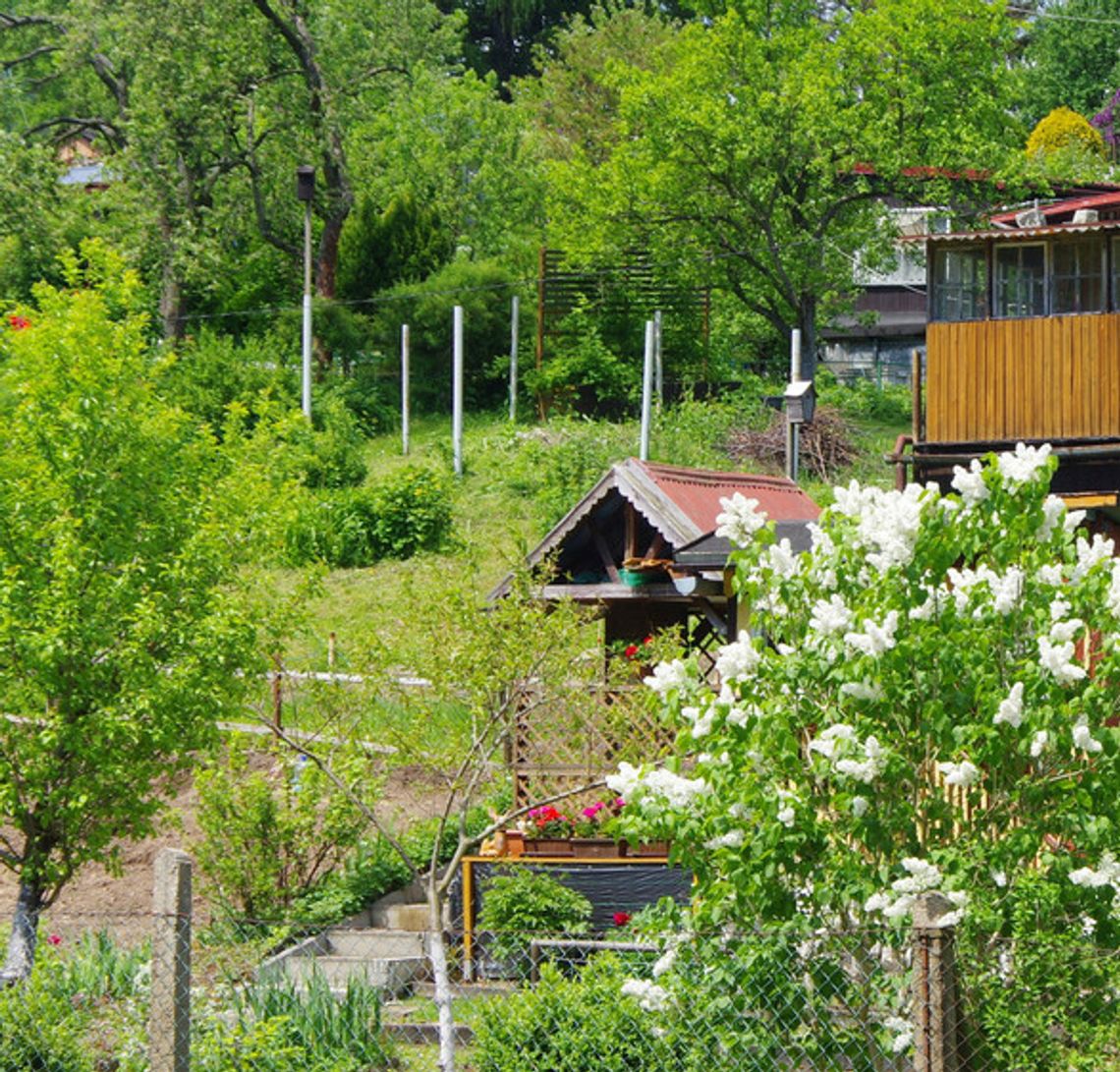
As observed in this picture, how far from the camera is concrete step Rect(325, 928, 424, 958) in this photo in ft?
47.2

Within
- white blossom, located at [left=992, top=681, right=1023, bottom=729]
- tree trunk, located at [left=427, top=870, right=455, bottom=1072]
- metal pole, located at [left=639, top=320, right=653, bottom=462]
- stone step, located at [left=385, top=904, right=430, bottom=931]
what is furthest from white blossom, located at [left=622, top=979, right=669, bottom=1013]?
metal pole, located at [left=639, top=320, right=653, bottom=462]

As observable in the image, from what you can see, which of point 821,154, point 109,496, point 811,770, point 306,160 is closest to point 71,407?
point 109,496

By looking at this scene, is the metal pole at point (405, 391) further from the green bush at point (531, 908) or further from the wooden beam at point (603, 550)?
the green bush at point (531, 908)

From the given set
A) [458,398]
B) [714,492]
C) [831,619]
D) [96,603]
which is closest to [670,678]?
[831,619]

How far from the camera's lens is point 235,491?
14344 mm

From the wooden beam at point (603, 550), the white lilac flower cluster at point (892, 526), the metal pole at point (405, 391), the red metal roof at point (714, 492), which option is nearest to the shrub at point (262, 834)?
the wooden beam at point (603, 550)

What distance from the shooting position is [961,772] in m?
7.52

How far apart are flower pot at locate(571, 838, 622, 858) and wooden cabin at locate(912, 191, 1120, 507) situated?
7.96 meters

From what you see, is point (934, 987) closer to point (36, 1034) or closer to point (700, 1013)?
point (700, 1013)

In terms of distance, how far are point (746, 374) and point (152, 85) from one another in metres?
12.2

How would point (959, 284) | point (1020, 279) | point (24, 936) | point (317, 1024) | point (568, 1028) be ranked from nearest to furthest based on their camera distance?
point (568, 1028), point (317, 1024), point (24, 936), point (1020, 279), point (959, 284)

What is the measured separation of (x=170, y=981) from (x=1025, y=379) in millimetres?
15874

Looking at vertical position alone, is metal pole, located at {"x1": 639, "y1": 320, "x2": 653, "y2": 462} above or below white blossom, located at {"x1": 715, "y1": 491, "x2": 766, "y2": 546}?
above

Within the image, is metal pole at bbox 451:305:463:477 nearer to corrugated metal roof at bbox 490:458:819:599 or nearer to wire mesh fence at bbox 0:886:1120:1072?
corrugated metal roof at bbox 490:458:819:599
